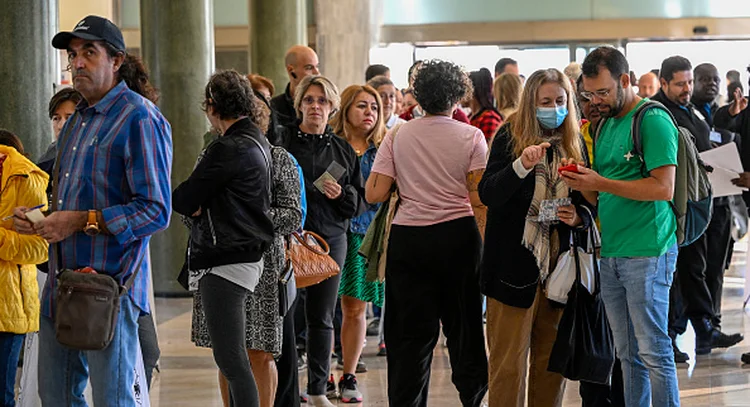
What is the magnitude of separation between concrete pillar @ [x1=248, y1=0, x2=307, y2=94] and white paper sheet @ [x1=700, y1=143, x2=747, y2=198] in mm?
6278

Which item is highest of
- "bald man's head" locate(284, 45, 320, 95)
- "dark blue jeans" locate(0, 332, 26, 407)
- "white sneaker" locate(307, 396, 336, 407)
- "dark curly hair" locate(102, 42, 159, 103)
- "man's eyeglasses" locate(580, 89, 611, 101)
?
"bald man's head" locate(284, 45, 320, 95)

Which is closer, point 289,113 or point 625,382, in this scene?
point 625,382

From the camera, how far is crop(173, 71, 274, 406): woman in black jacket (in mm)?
5297

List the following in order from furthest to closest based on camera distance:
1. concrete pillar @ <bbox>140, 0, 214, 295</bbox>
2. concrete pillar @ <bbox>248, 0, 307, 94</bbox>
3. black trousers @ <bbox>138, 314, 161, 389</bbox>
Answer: concrete pillar @ <bbox>248, 0, 307, 94</bbox>, concrete pillar @ <bbox>140, 0, 214, 295</bbox>, black trousers @ <bbox>138, 314, 161, 389</bbox>

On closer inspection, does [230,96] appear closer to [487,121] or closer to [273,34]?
[487,121]

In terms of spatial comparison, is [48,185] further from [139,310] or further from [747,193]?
[747,193]

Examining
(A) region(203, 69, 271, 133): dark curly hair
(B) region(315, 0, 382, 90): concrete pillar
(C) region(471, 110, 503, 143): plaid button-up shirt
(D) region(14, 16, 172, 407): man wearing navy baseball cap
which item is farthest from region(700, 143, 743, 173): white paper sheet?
(B) region(315, 0, 382, 90): concrete pillar

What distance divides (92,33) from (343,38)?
42.7 feet

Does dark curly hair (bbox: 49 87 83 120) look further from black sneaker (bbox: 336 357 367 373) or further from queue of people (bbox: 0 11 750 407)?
black sneaker (bbox: 336 357 367 373)

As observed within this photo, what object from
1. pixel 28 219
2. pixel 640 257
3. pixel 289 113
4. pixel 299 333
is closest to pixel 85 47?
pixel 28 219

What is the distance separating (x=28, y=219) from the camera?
13.8 ft

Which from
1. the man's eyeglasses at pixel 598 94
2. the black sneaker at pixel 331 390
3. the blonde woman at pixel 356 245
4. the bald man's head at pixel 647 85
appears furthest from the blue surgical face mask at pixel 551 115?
the bald man's head at pixel 647 85

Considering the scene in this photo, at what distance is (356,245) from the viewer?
7.66m

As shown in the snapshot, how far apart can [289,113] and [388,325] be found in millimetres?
2389
